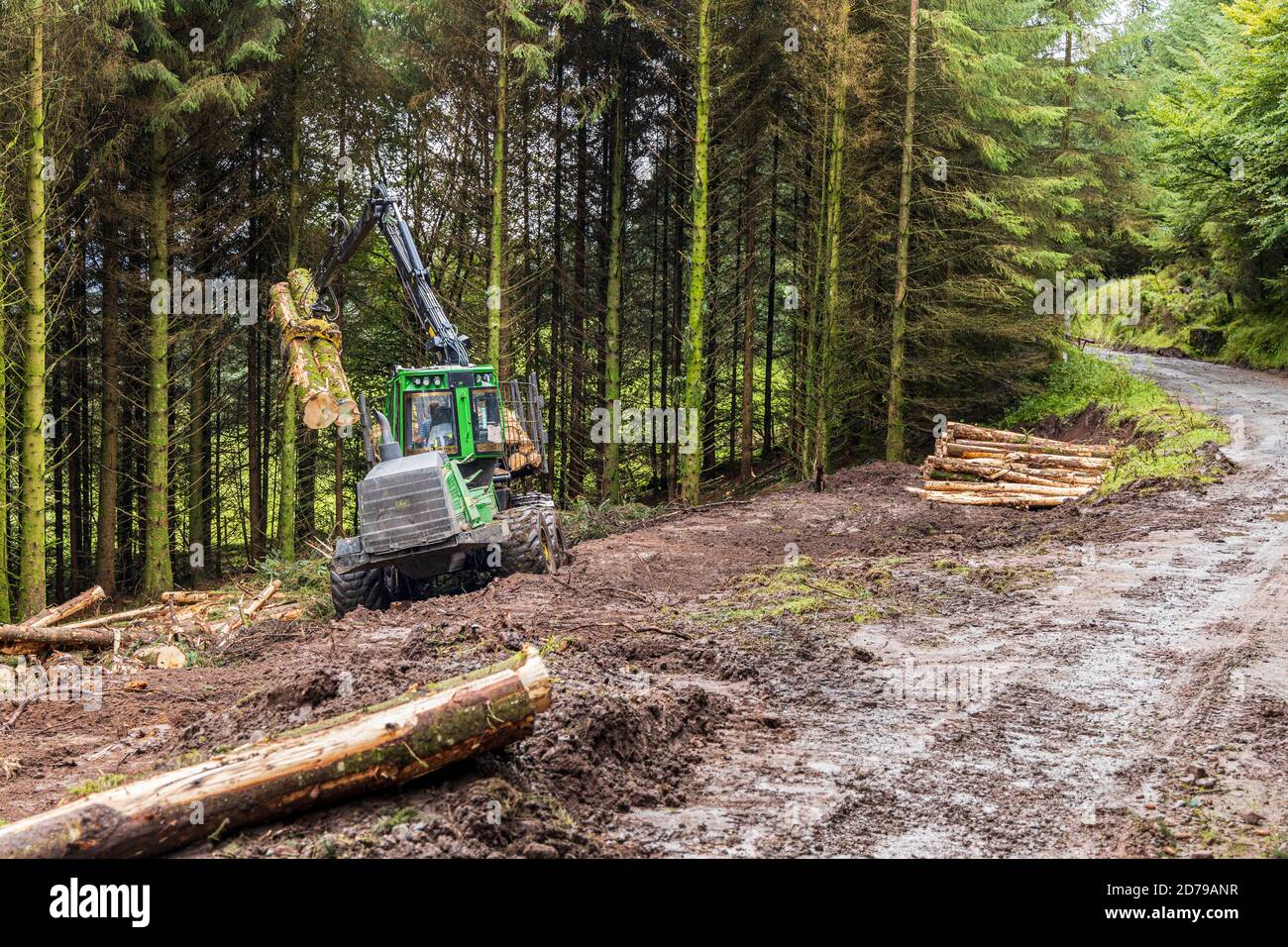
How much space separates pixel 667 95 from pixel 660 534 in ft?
43.9

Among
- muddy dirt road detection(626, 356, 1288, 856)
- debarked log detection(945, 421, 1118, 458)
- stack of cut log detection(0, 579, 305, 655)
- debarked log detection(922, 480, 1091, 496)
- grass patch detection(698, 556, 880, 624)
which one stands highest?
debarked log detection(945, 421, 1118, 458)

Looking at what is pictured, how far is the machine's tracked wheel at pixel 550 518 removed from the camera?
12594mm

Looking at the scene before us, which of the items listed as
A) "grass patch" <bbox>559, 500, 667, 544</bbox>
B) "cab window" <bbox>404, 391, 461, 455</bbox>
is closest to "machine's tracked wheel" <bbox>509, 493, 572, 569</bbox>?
"cab window" <bbox>404, 391, 461, 455</bbox>

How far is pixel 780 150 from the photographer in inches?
984

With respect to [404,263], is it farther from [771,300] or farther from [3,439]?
[771,300]

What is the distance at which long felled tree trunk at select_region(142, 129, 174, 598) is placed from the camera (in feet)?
57.1

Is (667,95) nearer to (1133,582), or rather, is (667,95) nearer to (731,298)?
(731,298)

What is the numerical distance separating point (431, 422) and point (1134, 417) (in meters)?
14.8

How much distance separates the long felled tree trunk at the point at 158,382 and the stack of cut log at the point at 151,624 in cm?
151

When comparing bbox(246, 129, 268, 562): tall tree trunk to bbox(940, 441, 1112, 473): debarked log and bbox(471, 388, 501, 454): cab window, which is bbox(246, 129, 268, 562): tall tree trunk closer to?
bbox(471, 388, 501, 454): cab window

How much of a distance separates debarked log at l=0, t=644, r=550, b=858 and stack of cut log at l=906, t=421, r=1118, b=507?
1252 cm

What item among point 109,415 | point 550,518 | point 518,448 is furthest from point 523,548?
point 109,415

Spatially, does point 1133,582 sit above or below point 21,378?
below
